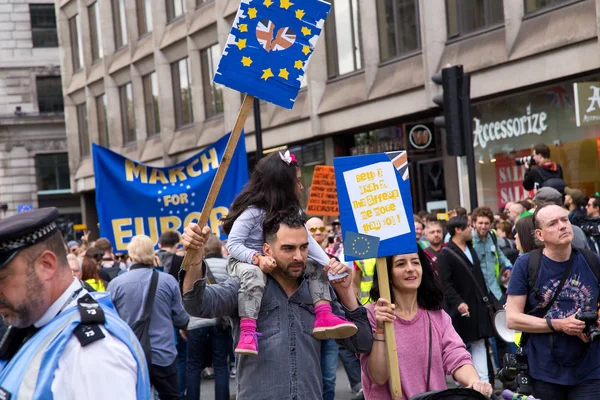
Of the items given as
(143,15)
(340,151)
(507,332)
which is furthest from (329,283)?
(143,15)

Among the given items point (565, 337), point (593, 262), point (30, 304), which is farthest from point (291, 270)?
point (30, 304)

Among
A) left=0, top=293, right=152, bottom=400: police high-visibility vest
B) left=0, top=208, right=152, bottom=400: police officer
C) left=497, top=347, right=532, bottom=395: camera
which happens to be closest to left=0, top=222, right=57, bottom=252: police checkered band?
left=0, top=208, right=152, bottom=400: police officer

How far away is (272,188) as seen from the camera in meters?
5.06

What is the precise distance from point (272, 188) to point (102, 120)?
34.7 m

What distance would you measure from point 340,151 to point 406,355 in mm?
18959

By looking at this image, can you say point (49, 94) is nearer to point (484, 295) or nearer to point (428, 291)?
point (484, 295)

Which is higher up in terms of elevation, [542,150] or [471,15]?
[471,15]

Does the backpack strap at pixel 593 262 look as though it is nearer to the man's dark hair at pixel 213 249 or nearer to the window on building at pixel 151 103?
the man's dark hair at pixel 213 249

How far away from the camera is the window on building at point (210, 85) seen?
28.8m

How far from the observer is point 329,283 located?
487 centimetres

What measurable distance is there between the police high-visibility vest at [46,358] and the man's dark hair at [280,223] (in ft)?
7.10

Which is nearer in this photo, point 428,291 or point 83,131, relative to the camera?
point 428,291

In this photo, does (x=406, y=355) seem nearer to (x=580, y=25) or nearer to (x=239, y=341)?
(x=239, y=341)

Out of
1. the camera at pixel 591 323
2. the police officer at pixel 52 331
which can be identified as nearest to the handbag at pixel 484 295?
the camera at pixel 591 323
